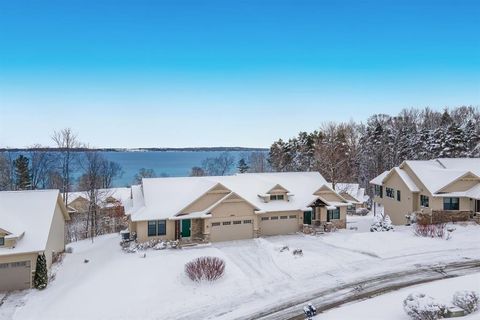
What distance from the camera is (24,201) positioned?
24.0 m

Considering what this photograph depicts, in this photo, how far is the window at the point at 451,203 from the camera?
34.1 meters

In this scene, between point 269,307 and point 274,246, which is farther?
point 274,246

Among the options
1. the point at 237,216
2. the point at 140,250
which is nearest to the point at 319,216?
the point at 237,216

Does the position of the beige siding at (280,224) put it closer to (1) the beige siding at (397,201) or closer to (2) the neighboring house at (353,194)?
(1) the beige siding at (397,201)

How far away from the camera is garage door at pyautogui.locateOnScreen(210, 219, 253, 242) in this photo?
29609 mm

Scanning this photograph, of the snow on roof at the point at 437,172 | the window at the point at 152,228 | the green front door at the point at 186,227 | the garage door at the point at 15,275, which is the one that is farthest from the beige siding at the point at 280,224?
the garage door at the point at 15,275

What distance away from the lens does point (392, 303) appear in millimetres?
15508

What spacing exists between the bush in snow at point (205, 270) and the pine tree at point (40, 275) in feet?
26.1

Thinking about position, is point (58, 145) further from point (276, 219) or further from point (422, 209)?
point (422, 209)

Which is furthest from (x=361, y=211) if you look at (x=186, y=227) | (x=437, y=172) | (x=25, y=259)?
(x=25, y=259)

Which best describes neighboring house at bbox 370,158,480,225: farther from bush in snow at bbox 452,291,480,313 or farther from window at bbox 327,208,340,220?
bush in snow at bbox 452,291,480,313

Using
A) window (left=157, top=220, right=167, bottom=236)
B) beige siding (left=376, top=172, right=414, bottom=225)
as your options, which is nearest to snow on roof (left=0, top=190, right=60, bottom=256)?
window (left=157, top=220, right=167, bottom=236)

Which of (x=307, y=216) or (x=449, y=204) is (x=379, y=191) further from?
(x=307, y=216)

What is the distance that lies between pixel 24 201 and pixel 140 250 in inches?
324
